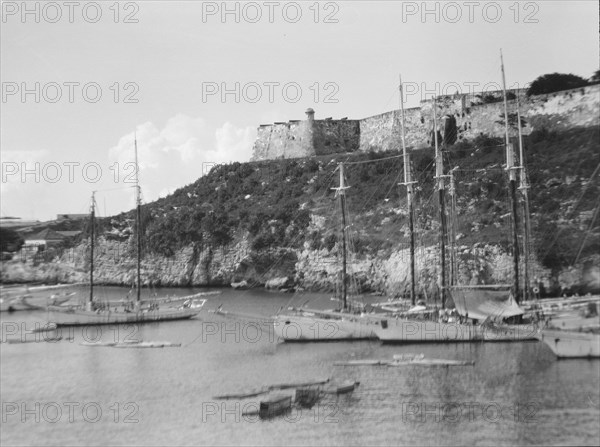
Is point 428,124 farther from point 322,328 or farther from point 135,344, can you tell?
point 135,344

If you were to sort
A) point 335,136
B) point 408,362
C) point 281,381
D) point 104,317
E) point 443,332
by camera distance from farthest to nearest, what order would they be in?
point 335,136 → point 104,317 → point 443,332 → point 408,362 → point 281,381

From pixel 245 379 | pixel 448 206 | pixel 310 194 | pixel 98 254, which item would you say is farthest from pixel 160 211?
pixel 245 379

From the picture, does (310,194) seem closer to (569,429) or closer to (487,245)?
(487,245)

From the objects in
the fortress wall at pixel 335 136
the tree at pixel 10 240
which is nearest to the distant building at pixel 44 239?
the tree at pixel 10 240

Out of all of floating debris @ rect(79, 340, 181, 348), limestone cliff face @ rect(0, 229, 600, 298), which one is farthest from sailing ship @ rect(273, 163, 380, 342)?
limestone cliff face @ rect(0, 229, 600, 298)

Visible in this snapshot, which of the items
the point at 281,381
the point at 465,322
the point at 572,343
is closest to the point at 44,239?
the point at 465,322

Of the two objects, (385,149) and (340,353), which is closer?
(340,353)

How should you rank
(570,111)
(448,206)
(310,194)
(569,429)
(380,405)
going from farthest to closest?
(310,194)
(570,111)
(448,206)
(380,405)
(569,429)
